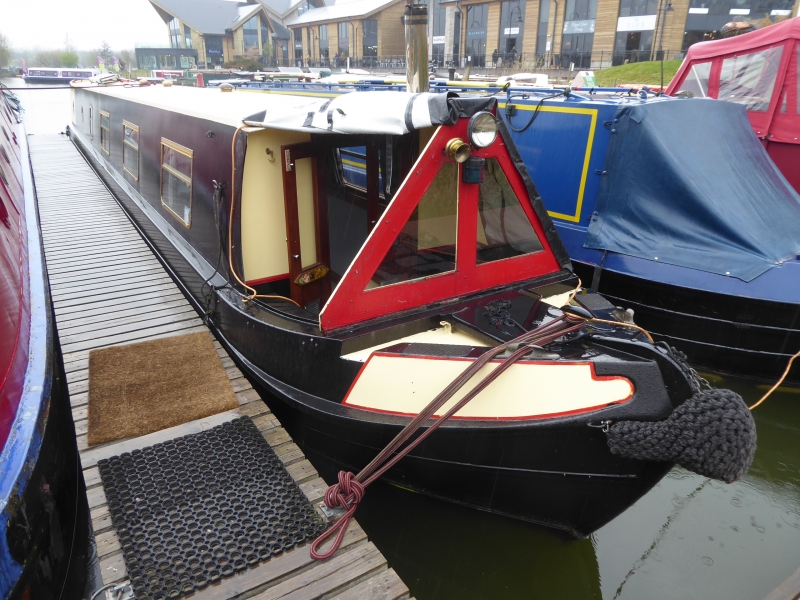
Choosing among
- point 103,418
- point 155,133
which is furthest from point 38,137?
point 103,418

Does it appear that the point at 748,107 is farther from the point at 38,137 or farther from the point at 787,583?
the point at 38,137

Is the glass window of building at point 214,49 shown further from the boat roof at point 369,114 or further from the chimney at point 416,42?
the boat roof at point 369,114

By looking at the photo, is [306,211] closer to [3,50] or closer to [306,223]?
[306,223]

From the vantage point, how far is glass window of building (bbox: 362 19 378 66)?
140ft

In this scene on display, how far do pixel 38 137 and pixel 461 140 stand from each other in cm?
1531

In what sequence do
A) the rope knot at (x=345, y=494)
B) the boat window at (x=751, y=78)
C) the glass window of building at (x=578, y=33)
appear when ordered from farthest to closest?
the glass window of building at (x=578, y=33), the boat window at (x=751, y=78), the rope knot at (x=345, y=494)

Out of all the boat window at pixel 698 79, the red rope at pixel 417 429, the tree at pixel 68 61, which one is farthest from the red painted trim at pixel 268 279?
the tree at pixel 68 61

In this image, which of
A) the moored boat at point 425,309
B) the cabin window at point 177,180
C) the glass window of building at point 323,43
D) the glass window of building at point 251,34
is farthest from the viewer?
the glass window of building at point 251,34

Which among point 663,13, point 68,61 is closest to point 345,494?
point 663,13

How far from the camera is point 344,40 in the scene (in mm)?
45344

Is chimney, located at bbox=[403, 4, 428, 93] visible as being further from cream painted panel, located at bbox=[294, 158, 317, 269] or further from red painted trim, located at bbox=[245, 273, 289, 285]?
red painted trim, located at bbox=[245, 273, 289, 285]

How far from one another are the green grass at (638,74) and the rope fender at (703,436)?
69.4ft

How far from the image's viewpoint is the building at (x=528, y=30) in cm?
2623

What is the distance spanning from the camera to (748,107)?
750cm
